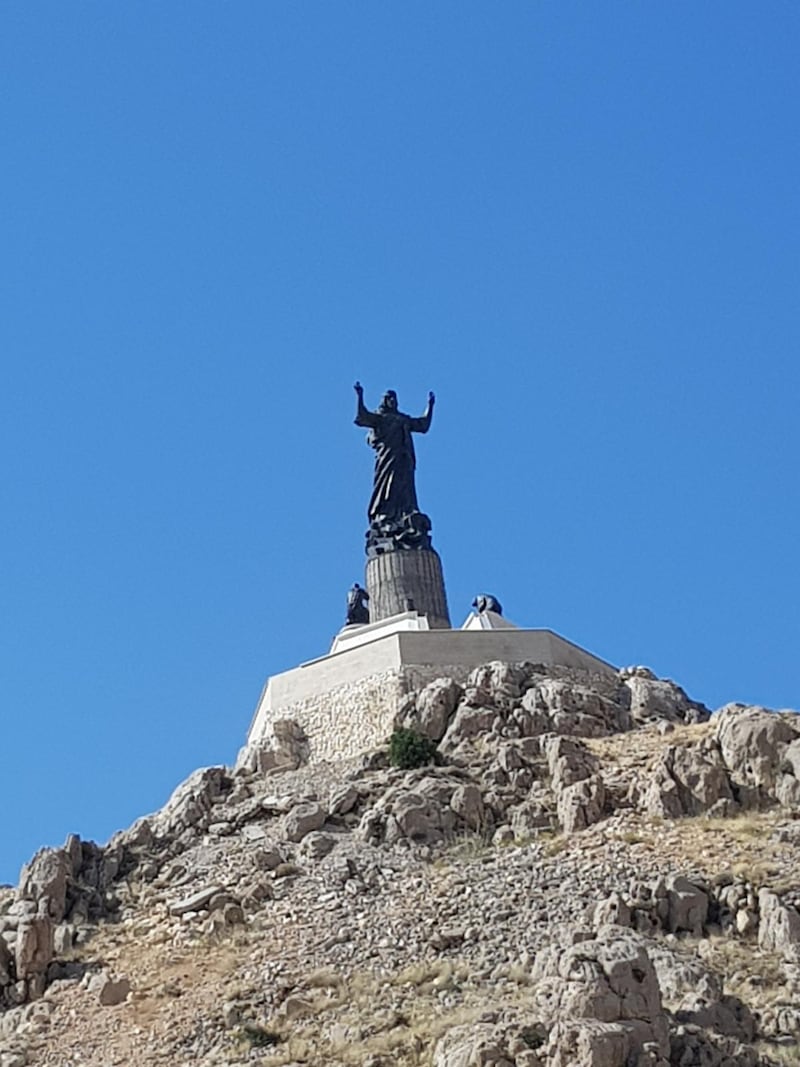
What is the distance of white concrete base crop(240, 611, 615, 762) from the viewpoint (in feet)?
110

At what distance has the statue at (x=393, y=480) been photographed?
38.3 m

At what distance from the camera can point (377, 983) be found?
2416 cm

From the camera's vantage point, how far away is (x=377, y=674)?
34.0 meters

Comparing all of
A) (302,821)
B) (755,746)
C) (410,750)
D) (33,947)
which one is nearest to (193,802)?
(302,821)

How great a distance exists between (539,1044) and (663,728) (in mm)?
11561

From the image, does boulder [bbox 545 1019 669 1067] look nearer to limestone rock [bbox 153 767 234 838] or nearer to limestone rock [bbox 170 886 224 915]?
limestone rock [bbox 170 886 224 915]

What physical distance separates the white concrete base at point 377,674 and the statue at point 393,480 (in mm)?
3097

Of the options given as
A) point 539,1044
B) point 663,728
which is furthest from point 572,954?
point 663,728

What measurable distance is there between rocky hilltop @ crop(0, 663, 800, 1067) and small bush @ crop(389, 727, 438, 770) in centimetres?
23

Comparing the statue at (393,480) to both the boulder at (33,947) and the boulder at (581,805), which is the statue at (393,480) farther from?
the boulder at (33,947)

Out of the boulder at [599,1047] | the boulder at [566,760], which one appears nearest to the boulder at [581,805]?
the boulder at [566,760]

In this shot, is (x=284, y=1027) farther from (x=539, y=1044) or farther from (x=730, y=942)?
(x=730, y=942)

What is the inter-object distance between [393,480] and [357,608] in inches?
116

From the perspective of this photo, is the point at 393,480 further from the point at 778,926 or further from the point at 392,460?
the point at 778,926
